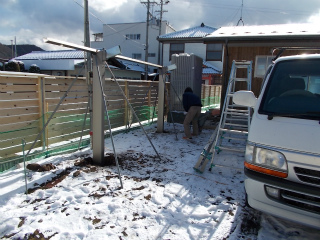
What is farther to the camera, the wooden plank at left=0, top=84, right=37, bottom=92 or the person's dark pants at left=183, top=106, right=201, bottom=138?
the person's dark pants at left=183, top=106, right=201, bottom=138

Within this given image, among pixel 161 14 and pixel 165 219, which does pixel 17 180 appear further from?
pixel 161 14

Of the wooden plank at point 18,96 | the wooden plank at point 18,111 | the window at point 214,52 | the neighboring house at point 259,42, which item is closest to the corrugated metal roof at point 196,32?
the window at point 214,52

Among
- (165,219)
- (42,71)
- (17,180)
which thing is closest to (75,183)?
(17,180)

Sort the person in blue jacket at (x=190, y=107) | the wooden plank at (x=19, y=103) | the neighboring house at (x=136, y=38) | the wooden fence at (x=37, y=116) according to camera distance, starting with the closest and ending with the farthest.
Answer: the wooden fence at (x=37, y=116) → the wooden plank at (x=19, y=103) → the person in blue jacket at (x=190, y=107) → the neighboring house at (x=136, y=38)

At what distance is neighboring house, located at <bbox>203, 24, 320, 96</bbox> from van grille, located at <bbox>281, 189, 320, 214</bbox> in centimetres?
645

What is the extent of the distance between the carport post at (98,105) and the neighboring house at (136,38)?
28.6 m

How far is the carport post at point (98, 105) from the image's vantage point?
4.44m

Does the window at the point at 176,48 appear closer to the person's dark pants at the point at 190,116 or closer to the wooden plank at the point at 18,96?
the person's dark pants at the point at 190,116

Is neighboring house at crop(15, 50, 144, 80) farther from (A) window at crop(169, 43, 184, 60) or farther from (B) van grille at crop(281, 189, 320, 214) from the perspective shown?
(B) van grille at crop(281, 189, 320, 214)

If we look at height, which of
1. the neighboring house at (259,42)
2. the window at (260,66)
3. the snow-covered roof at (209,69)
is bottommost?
A: the window at (260,66)

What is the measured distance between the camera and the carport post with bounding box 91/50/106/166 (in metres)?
4.44

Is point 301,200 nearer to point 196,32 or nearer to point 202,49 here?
point 196,32

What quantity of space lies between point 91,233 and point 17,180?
201 cm

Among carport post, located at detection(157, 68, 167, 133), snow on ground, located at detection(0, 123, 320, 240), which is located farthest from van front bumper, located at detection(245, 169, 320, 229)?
carport post, located at detection(157, 68, 167, 133)
